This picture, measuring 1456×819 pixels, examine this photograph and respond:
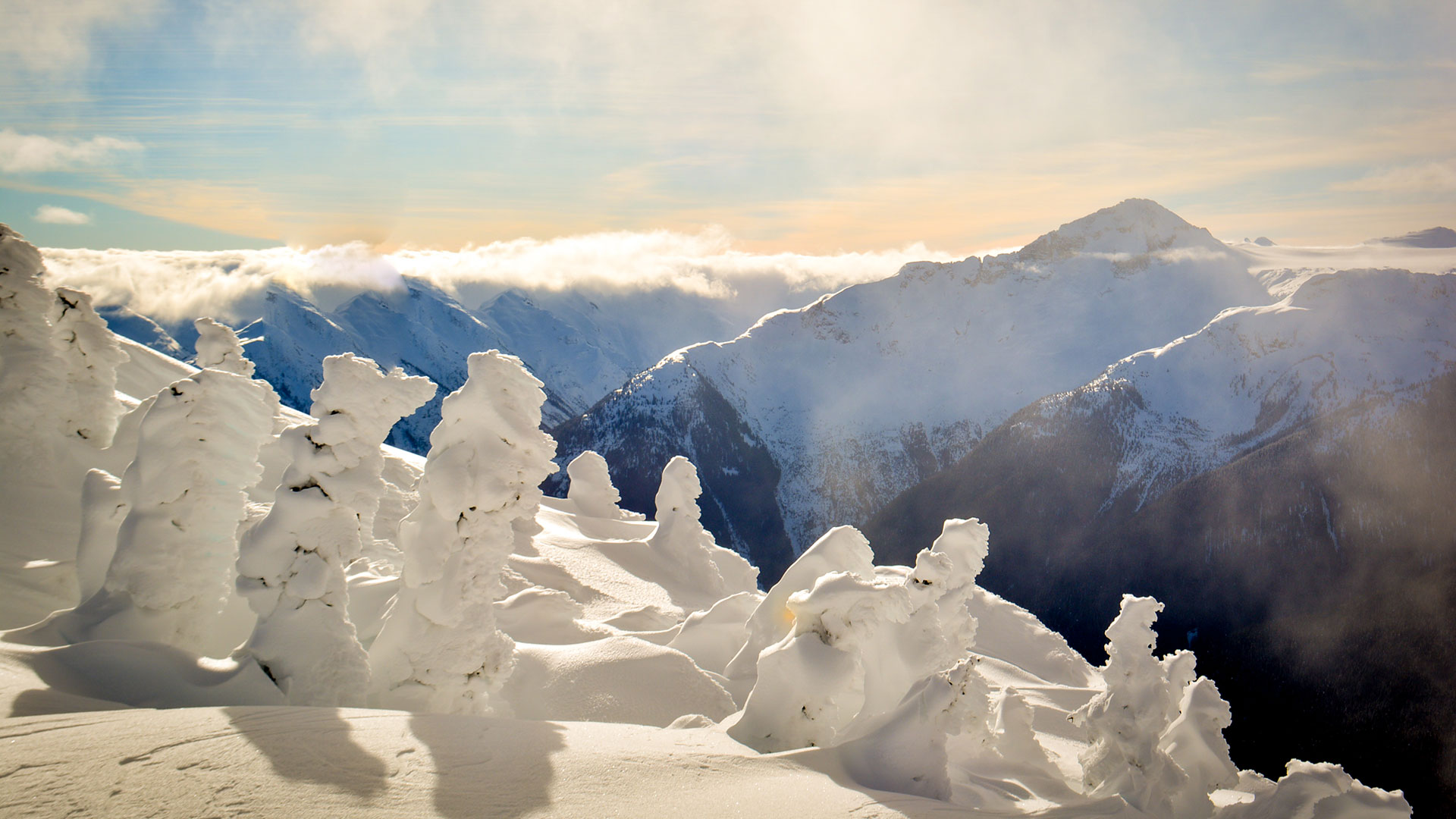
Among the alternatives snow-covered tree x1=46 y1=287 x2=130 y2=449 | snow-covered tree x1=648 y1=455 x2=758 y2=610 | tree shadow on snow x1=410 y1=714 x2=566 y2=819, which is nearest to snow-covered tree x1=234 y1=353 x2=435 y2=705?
tree shadow on snow x1=410 y1=714 x2=566 y2=819

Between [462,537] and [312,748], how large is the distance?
4.89 m

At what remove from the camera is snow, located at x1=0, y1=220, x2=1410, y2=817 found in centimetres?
891

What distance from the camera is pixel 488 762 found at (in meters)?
9.81

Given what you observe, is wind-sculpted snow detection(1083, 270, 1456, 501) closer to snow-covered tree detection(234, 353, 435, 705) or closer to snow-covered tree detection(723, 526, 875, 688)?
snow-covered tree detection(723, 526, 875, 688)

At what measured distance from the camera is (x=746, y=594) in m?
24.5

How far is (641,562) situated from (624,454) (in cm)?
13662

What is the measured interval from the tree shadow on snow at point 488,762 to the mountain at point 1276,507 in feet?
261

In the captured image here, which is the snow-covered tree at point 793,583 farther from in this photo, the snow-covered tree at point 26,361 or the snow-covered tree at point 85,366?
the snow-covered tree at point 85,366

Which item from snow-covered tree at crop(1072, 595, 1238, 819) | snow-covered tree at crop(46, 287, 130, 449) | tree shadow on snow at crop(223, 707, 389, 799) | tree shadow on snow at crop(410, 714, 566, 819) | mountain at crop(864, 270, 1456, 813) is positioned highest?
snow-covered tree at crop(46, 287, 130, 449)

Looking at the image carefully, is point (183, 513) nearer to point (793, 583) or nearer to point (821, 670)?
point (821, 670)

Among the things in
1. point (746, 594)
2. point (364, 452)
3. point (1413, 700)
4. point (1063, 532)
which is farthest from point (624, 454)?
point (364, 452)

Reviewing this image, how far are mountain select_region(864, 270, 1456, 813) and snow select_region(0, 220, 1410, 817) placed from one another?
225 ft

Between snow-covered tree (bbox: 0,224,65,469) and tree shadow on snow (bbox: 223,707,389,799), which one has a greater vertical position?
snow-covered tree (bbox: 0,224,65,469)

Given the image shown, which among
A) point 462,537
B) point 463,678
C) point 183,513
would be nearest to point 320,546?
→ point 462,537
